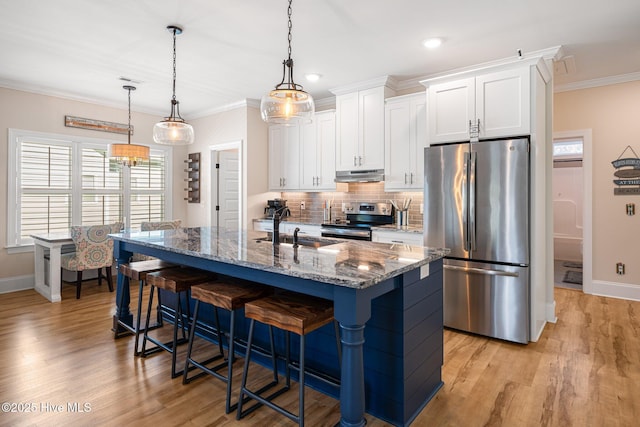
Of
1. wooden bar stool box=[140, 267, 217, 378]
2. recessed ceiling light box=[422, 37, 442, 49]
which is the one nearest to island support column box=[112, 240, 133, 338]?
wooden bar stool box=[140, 267, 217, 378]

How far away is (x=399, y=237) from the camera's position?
4.16 m

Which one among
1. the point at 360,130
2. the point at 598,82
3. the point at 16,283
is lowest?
the point at 16,283

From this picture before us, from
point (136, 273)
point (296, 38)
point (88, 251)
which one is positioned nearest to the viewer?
point (136, 273)

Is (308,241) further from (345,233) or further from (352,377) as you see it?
(345,233)

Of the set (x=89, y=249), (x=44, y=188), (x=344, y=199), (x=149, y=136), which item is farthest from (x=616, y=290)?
(x=44, y=188)

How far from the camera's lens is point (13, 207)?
4832 mm

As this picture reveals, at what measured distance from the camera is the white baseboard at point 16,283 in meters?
4.75

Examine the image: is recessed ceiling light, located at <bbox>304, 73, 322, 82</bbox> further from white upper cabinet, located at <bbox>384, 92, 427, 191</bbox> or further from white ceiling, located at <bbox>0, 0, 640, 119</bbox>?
white upper cabinet, located at <bbox>384, 92, 427, 191</bbox>

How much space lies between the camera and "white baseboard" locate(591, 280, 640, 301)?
173 inches

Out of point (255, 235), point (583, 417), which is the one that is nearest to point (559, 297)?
point (583, 417)

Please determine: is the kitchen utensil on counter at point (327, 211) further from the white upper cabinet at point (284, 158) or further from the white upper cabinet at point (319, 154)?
the white upper cabinet at point (284, 158)

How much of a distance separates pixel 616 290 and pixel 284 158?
4687 mm

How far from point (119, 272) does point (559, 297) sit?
5007 millimetres

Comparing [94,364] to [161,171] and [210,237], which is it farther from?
[161,171]
